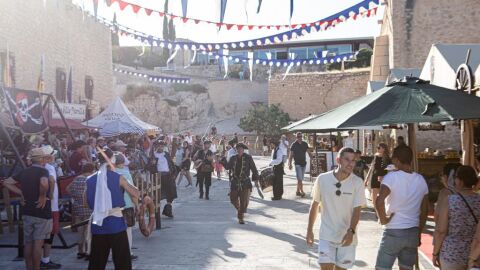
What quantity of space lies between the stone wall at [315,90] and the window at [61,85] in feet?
79.7

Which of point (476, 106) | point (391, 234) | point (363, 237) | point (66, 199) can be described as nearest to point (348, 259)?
point (391, 234)

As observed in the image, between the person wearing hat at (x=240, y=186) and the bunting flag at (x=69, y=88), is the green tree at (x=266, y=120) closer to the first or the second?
the bunting flag at (x=69, y=88)

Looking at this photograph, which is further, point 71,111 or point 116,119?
point 71,111

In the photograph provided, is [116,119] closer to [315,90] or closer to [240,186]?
[240,186]

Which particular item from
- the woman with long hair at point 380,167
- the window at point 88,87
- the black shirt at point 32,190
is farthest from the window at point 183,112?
the black shirt at point 32,190

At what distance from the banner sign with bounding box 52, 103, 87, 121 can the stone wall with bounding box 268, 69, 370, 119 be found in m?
24.9

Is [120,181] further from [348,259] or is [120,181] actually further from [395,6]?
[395,6]

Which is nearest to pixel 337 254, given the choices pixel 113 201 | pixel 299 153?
pixel 113 201

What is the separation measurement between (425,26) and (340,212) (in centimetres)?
1715

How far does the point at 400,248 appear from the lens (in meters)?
4.88

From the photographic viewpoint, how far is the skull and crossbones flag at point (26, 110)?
9.95 metres

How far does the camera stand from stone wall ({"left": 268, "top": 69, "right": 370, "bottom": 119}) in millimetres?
41312

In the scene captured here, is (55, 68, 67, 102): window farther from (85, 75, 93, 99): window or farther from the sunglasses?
the sunglasses

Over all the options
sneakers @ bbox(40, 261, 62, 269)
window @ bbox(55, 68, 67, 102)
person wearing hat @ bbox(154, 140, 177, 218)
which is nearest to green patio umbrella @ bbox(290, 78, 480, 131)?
sneakers @ bbox(40, 261, 62, 269)
